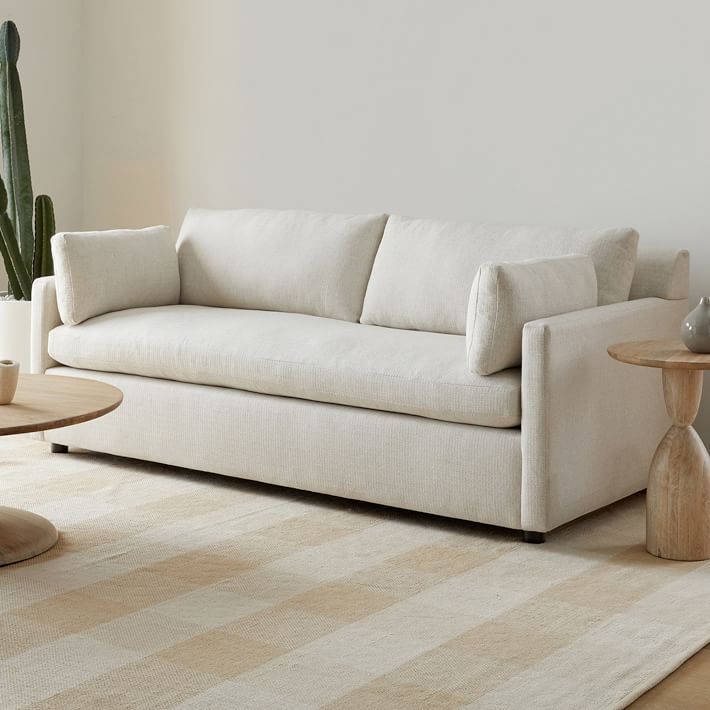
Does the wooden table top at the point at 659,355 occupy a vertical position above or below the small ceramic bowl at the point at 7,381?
above

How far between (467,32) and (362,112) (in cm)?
55

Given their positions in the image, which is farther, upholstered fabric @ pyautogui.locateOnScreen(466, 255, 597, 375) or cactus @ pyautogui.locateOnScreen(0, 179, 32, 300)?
cactus @ pyautogui.locateOnScreen(0, 179, 32, 300)

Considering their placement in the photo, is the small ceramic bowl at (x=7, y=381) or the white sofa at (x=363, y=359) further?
the white sofa at (x=363, y=359)

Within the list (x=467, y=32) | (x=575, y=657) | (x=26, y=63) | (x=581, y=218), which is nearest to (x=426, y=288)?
(x=581, y=218)

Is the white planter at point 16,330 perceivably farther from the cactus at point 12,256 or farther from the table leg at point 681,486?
the table leg at point 681,486

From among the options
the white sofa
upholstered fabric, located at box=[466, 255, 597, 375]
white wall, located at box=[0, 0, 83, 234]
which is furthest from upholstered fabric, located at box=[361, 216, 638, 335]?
white wall, located at box=[0, 0, 83, 234]

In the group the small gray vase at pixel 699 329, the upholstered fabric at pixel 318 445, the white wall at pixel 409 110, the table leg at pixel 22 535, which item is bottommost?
the table leg at pixel 22 535

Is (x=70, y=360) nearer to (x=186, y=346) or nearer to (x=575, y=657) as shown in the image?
(x=186, y=346)

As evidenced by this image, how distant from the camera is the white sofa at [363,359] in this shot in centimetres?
314

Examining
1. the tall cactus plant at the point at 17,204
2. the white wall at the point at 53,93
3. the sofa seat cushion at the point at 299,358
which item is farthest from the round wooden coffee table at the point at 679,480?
the white wall at the point at 53,93

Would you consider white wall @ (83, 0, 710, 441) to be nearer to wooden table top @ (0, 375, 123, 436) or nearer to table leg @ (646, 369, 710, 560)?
table leg @ (646, 369, 710, 560)

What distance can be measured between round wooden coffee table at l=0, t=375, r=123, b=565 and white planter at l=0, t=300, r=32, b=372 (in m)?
1.22

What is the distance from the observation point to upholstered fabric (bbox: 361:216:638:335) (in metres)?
3.61

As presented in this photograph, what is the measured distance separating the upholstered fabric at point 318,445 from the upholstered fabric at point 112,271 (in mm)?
256
